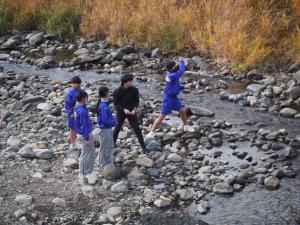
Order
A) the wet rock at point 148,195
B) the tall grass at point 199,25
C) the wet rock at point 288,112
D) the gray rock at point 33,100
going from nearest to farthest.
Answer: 1. the wet rock at point 148,195
2. the wet rock at point 288,112
3. the gray rock at point 33,100
4. the tall grass at point 199,25

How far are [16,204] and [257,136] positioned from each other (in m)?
5.15

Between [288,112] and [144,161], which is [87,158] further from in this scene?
[288,112]

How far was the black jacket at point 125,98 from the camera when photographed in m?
9.37

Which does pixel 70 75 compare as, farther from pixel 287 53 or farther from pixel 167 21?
pixel 287 53

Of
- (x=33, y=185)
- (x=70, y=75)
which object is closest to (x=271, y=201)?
(x=33, y=185)

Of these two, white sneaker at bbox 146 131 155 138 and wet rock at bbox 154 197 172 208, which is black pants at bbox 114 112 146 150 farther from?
wet rock at bbox 154 197 172 208

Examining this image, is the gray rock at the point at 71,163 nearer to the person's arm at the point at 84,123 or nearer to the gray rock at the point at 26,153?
the gray rock at the point at 26,153

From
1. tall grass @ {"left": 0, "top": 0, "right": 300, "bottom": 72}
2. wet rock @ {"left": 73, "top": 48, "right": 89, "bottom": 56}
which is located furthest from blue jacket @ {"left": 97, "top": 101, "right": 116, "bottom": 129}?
wet rock @ {"left": 73, "top": 48, "right": 89, "bottom": 56}

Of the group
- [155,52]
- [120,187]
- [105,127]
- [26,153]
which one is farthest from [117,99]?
[155,52]

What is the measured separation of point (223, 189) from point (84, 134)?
2438mm

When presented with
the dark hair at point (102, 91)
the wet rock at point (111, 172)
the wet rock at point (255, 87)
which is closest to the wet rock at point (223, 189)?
the wet rock at point (111, 172)

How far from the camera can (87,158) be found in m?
8.82

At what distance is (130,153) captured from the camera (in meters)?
9.85

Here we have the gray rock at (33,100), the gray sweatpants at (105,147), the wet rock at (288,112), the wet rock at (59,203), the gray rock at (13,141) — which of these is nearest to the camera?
the wet rock at (59,203)
